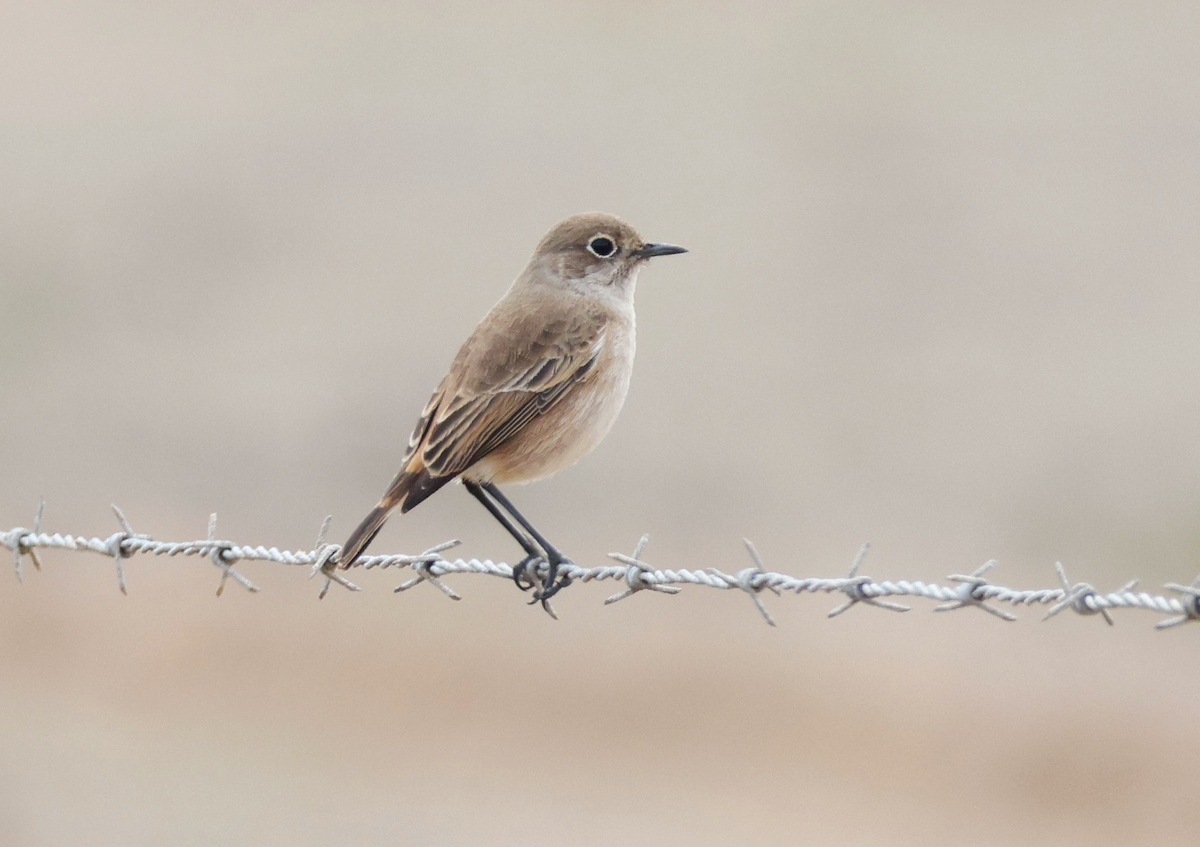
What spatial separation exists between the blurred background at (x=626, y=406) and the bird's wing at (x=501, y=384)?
6.65m

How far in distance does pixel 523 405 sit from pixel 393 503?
70cm

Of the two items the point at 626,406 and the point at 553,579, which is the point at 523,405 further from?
the point at 626,406

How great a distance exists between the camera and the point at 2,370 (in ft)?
80.1

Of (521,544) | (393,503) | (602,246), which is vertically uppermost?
(602,246)

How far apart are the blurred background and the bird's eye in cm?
645

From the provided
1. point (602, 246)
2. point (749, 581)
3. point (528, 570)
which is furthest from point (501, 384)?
point (749, 581)

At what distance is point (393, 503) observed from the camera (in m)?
6.41

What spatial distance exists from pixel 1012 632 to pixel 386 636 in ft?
19.1

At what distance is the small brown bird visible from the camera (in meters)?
6.55

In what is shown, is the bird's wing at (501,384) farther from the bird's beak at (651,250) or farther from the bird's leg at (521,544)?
the bird's beak at (651,250)

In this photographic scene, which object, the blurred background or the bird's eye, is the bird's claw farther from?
the blurred background

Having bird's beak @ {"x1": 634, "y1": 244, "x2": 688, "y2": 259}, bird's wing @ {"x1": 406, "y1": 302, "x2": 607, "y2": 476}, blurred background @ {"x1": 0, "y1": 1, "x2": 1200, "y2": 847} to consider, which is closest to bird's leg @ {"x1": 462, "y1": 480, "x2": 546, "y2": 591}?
bird's wing @ {"x1": 406, "y1": 302, "x2": 607, "y2": 476}

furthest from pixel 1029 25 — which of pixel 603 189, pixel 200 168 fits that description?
pixel 200 168

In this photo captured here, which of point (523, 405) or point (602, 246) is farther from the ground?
point (602, 246)
